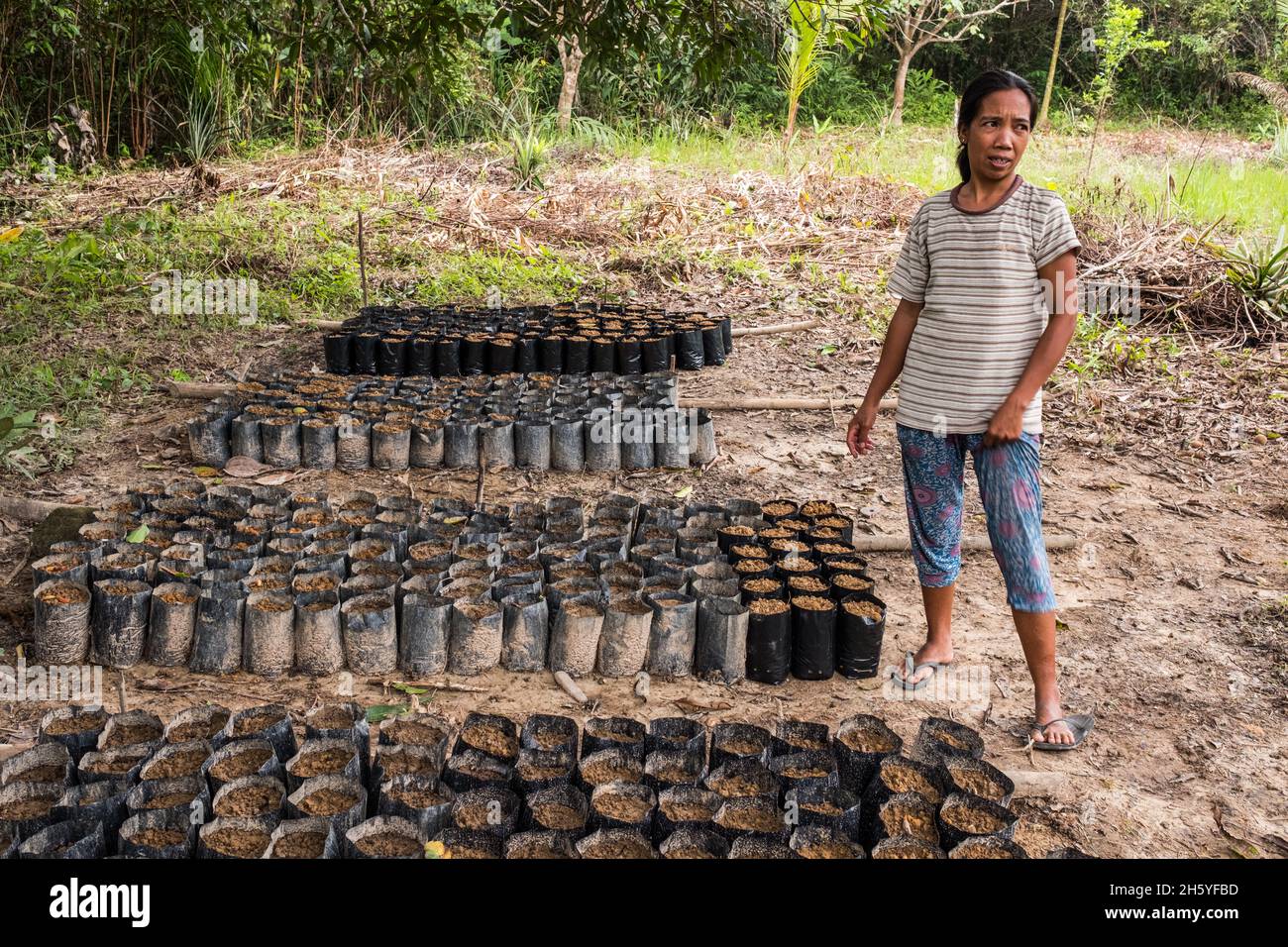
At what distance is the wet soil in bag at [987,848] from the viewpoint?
2182 millimetres

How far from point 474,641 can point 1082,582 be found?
2.25 m

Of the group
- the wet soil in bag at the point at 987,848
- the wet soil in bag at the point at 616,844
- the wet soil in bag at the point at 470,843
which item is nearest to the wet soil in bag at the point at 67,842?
the wet soil in bag at the point at 470,843

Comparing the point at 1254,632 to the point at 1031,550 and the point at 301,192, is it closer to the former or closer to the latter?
the point at 1031,550

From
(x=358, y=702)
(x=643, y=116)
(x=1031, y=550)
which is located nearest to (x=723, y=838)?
(x=1031, y=550)

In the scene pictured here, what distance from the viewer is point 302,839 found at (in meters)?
2.17

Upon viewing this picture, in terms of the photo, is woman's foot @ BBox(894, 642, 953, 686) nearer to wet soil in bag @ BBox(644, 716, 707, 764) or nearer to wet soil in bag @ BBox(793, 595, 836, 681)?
wet soil in bag @ BBox(793, 595, 836, 681)

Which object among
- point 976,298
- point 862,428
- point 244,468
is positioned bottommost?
point 244,468

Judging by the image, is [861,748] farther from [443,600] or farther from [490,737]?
[443,600]

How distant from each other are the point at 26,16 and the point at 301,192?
10.5 feet

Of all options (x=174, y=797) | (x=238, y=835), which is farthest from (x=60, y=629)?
(x=238, y=835)

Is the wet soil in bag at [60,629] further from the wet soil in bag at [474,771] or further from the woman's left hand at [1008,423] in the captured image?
the woman's left hand at [1008,423]

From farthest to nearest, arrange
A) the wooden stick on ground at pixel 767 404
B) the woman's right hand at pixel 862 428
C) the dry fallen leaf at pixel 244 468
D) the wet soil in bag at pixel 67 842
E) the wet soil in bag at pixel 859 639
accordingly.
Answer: the wooden stick on ground at pixel 767 404 < the dry fallen leaf at pixel 244 468 < the wet soil in bag at pixel 859 639 < the woman's right hand at pixel 862 428 < the wet soil in bag at pixel 67 842

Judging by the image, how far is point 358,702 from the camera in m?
2.99

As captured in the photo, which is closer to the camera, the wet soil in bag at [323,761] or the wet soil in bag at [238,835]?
the wet soil in bag at [238,835]
